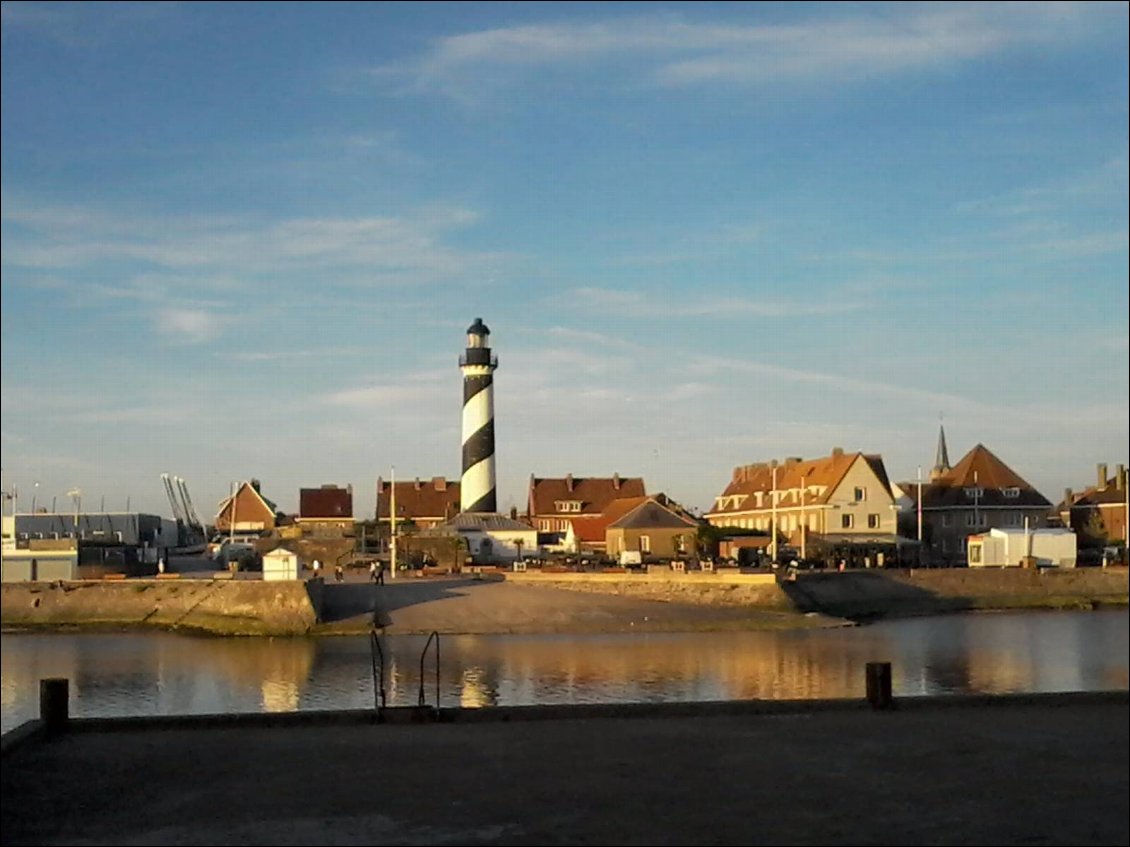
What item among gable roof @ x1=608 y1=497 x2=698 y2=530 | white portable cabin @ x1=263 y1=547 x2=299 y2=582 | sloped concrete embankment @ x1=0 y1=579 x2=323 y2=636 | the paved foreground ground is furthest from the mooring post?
gable roof @ x1=608 y1=497 x2=698 y2=530

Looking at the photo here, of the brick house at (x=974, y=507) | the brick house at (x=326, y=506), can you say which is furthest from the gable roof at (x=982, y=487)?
the brick house at (x=326, y=506)

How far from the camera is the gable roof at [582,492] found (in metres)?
79.9

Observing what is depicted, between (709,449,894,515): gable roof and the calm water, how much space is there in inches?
837

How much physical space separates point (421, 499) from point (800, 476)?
23516 millimetres

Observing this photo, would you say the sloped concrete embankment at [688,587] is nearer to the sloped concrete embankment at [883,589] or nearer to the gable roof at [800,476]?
the sloped concrete embankment at [883,589]

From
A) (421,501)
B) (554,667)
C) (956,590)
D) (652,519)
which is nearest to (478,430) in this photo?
(652,519)

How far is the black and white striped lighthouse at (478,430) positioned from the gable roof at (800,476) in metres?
15.1

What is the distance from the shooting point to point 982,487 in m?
67.8

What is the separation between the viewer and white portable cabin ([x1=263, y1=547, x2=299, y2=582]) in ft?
142

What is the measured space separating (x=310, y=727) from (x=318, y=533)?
57939 millimetres

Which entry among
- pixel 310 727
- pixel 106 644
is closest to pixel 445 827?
pixel 310 727

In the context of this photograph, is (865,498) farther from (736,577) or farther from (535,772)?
(535,772)

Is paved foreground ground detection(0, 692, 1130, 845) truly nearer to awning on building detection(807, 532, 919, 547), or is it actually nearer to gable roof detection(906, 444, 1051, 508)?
awning on building detection(807, 532, 919, 547)

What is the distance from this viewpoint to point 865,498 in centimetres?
6494
